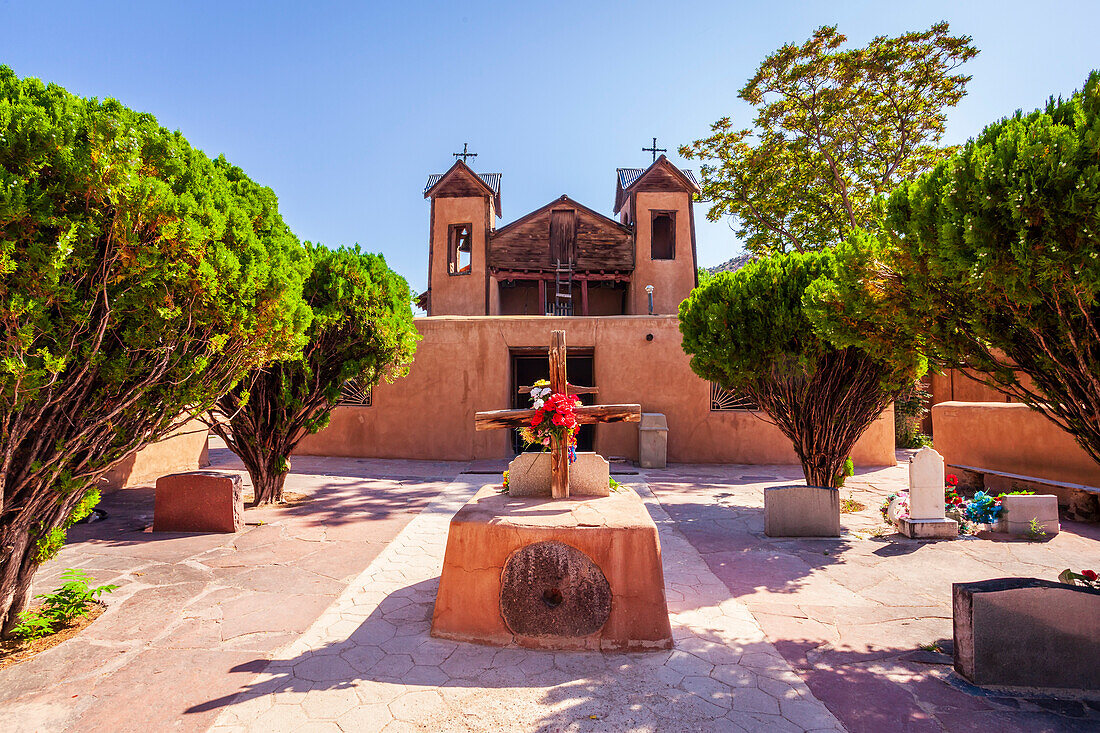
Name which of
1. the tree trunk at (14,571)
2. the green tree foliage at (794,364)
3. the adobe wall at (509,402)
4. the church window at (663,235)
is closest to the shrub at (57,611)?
the tree trunk at (14,571)

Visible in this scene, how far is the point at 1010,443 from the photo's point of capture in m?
9.19

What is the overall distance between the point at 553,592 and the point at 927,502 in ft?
18.4

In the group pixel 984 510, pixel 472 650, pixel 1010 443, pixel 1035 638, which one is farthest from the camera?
pixel 1010 443

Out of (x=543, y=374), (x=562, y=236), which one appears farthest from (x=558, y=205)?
(x=543, y=374)

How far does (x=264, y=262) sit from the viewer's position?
4586mm

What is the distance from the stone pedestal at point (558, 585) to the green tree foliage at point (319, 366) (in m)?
4.91

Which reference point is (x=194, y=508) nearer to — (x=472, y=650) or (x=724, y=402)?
(x=472, y=650)

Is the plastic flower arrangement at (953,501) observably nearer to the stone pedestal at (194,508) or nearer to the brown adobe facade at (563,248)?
the stone pedestal at (194,508)

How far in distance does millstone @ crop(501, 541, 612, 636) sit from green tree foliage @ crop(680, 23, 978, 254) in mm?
16365

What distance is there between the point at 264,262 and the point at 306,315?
0.77 metres

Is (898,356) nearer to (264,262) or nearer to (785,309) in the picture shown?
(785,309)

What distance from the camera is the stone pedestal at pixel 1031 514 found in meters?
6.87

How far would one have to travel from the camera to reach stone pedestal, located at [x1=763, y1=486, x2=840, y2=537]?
6785mm

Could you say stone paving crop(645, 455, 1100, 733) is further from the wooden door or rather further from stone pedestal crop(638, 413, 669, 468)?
the wooden door
